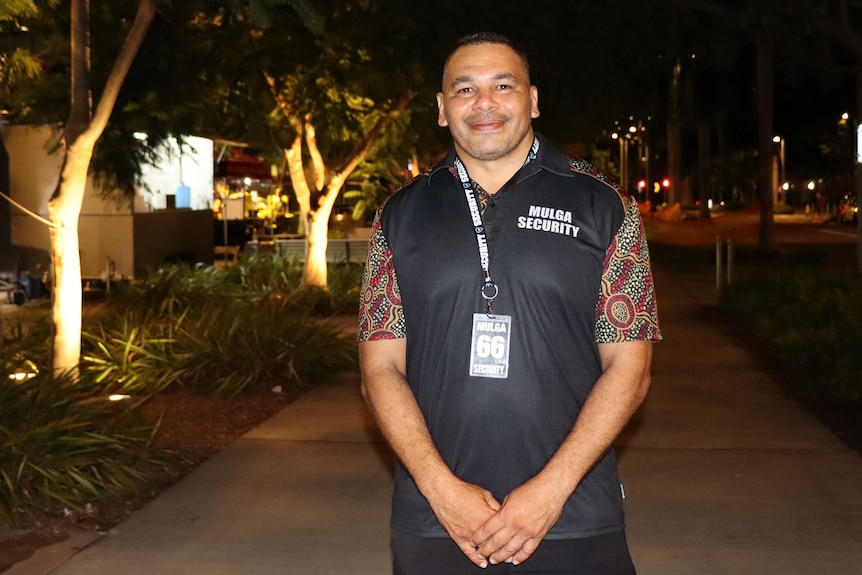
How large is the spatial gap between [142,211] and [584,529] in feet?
60.7

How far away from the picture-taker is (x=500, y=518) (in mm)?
2994

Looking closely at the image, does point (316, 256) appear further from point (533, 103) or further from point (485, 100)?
point (485, 100)

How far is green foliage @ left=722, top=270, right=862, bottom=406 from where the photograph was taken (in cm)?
1123

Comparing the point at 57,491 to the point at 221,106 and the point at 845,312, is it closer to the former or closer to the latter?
the point at 845,312

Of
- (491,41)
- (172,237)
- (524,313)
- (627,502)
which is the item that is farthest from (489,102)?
(172,237)

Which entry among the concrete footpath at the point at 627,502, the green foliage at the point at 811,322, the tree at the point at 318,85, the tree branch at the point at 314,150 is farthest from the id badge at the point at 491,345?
the tree branch at the point at 314,150

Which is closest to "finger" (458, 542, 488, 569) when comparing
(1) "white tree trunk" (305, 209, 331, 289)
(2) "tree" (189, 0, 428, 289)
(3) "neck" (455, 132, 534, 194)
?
(3) "neck" (455, 132, 534, 194)

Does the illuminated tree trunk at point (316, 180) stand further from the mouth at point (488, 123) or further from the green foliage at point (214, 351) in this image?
the mouth at point (488, 123)

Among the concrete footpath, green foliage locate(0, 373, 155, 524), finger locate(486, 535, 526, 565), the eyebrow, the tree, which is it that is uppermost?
the tree

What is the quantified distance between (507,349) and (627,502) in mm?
4606

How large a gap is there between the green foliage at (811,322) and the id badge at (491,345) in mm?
8023

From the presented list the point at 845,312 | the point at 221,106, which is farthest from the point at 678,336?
the point at 221,106

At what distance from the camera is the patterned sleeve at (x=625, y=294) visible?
320 centimetres

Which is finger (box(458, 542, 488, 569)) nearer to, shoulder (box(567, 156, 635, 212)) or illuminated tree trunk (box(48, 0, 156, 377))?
shoulder (box(567, 156, 635, 212))
